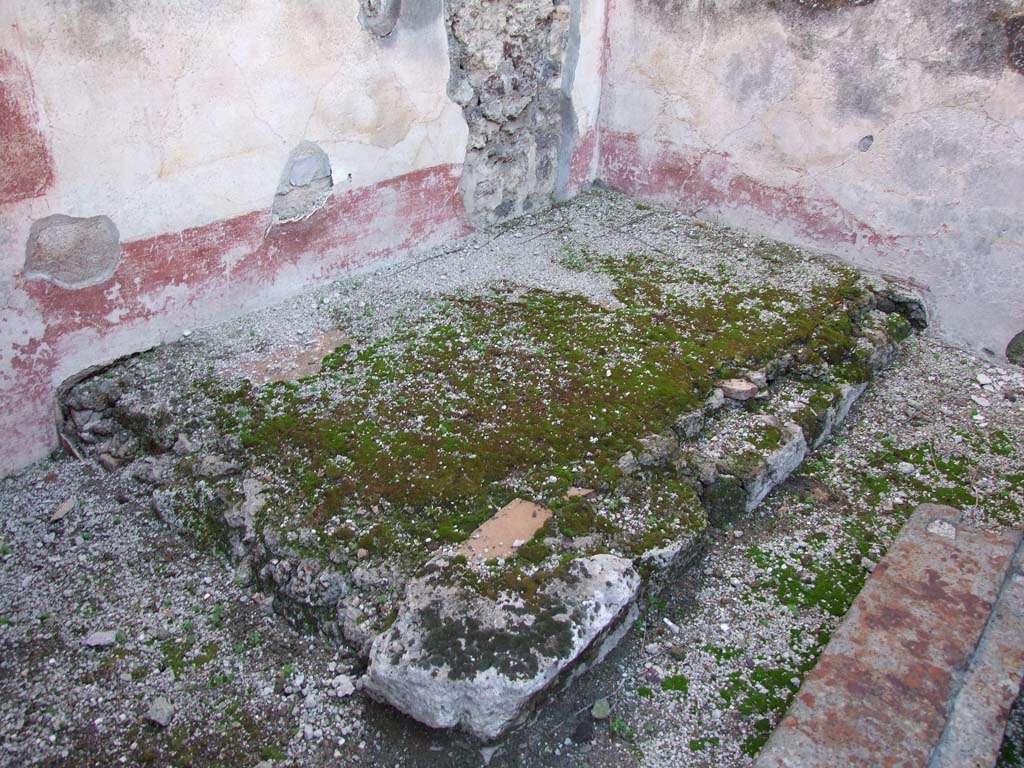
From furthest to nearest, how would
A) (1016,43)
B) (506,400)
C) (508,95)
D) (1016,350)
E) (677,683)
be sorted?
(508,95), (1016,350), (1016,43), (506,400), (677,683)

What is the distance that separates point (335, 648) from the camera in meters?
2.22

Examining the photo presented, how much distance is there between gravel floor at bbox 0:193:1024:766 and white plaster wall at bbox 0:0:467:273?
75cm

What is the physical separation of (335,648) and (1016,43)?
11.9 ft

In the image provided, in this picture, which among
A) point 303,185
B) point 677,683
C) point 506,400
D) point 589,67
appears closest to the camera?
point 677,683

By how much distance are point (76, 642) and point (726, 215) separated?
3826 mm

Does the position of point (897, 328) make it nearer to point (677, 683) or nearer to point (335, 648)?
point (677, 683)

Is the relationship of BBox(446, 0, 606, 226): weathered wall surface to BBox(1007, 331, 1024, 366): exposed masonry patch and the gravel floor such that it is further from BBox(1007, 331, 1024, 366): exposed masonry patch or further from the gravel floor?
BBox(1007, 331, 1024, 366): exposed masonry patch

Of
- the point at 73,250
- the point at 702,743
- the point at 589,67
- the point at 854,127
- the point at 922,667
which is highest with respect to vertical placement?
the point at 589,67

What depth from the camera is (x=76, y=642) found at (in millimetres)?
2227

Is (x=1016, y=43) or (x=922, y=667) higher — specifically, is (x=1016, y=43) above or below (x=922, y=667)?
above

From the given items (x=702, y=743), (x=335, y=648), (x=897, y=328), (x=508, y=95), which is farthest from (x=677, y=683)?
(x=508, y=95)

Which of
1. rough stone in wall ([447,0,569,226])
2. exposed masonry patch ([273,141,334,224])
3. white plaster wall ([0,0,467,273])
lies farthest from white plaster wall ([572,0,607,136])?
exposed masonry patch ([273,141,334,224])

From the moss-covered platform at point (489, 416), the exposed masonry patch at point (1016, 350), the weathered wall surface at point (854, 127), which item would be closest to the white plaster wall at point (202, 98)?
the moss-covered platform at point (489, 416)

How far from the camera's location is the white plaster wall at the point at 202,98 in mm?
2662
